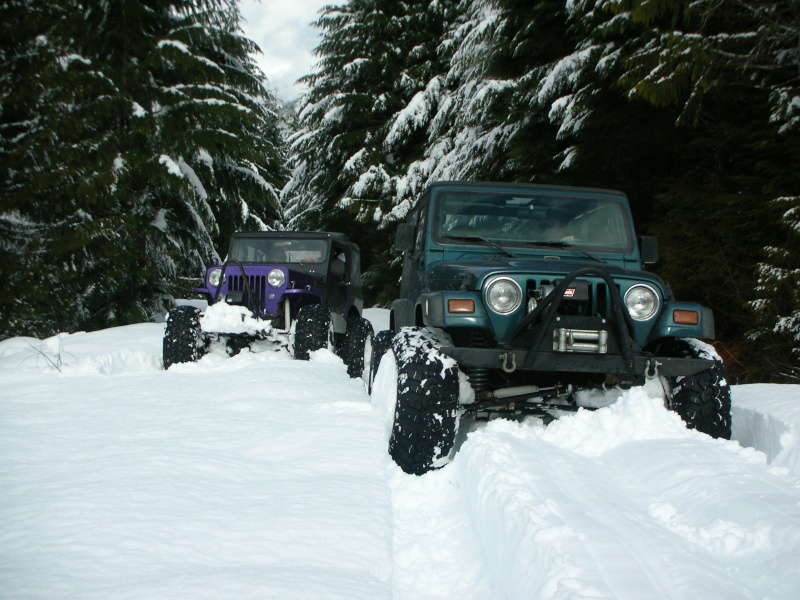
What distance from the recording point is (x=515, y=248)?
4414mm

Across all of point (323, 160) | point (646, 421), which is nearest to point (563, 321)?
point (646, 421)

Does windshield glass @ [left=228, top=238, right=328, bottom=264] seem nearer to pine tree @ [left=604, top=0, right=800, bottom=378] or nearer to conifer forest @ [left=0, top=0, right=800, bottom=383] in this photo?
conifer forest @ [left=0, top=0, right=800, bottom=383]

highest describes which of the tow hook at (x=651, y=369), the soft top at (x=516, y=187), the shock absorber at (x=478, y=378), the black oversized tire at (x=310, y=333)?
the soft top at (x=516, y=187)

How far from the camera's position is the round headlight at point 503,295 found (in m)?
3.46

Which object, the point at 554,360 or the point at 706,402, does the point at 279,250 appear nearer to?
the point at 554,360

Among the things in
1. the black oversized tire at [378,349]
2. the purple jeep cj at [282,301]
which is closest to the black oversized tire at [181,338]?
the purple jeep cj at [282,301]

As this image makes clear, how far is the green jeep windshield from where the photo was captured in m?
4.56

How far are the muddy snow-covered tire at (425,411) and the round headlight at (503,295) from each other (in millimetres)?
411

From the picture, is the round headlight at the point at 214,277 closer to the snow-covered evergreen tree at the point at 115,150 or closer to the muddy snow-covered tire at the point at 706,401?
the snow-covered evergreen tree at the point at 115,150

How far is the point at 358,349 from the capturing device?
6.57 metres

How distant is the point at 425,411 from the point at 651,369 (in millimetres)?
1163

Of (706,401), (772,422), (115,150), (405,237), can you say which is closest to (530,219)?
(405,237)

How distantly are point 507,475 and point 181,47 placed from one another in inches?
485

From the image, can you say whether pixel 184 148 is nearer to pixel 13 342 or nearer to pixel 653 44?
pixel 13 342
